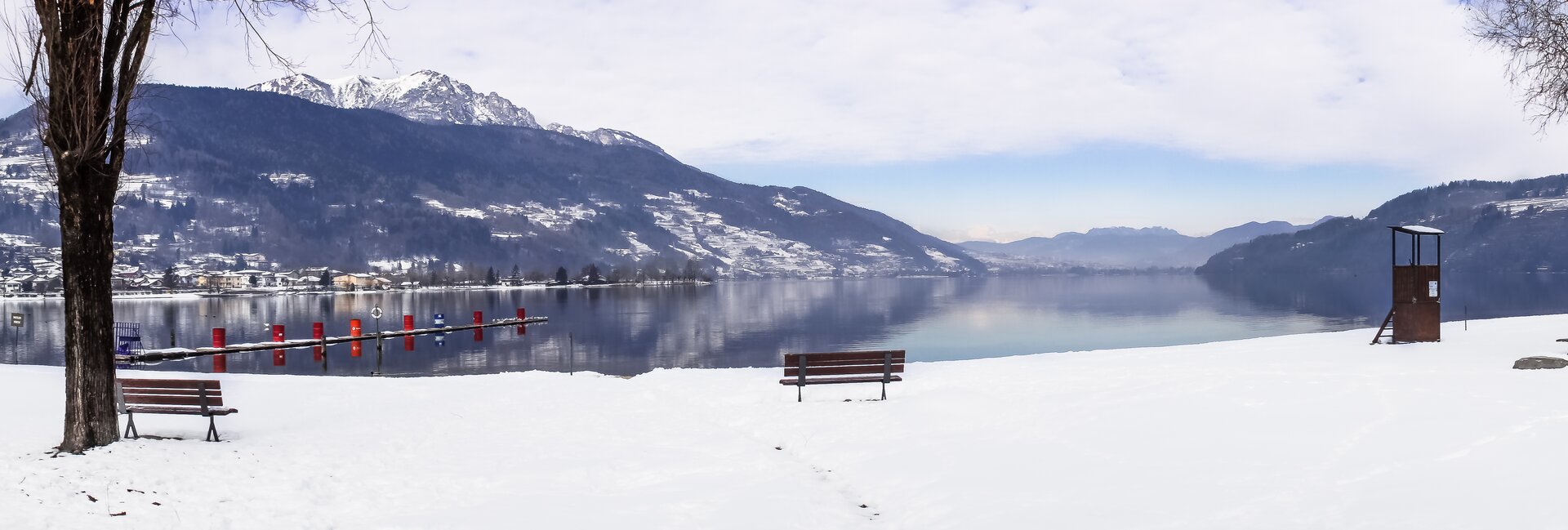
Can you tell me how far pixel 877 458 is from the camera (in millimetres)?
12547

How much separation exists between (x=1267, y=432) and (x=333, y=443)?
13051 mm

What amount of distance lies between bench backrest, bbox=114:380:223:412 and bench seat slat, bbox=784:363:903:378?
Answer: 9.85 meters

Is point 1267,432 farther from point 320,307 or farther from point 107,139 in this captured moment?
point 320,307

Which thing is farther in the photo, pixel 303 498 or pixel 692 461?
pixel 692 461

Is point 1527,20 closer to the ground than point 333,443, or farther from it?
farther from it

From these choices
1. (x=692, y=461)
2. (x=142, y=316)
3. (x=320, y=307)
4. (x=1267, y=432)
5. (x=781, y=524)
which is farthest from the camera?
(x=320, y=307)

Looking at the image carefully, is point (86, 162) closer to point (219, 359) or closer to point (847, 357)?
point (847, 357)

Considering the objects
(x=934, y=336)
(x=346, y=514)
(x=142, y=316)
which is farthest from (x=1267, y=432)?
(x=142, y=316)

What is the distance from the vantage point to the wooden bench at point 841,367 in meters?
18.0

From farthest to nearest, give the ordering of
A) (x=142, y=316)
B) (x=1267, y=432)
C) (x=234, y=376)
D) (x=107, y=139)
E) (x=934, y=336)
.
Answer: (x=142, y=316) < (x=934, y=336) < (x=234, y=376) < (x=1267, y=432) < (x=107, y=139)

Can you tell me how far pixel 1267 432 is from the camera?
1193 cm

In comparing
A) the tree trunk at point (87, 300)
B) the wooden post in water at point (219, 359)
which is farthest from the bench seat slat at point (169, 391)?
the wooden post in water at point (219, 359)

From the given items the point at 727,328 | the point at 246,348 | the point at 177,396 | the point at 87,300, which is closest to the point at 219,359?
the point at 246,348

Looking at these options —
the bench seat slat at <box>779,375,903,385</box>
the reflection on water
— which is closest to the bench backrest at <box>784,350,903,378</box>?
the bench seat slat at <box>779,375,903,385</box>
